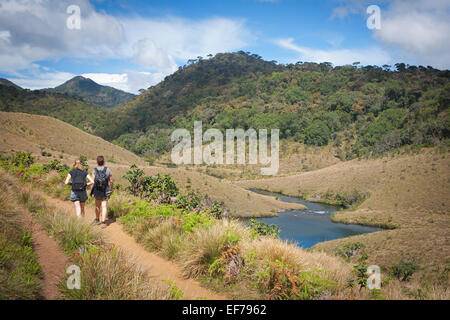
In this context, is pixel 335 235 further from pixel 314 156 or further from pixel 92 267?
pixel 314 156

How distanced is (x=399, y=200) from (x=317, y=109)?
74414mm

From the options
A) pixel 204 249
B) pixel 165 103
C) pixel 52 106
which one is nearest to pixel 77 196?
pixel 204 249

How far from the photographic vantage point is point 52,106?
126 metres

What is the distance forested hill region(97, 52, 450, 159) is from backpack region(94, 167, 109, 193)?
7534 cm

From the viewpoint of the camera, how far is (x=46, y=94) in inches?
5281

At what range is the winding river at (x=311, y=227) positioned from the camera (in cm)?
4065

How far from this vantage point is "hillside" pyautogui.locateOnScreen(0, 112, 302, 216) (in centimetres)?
4550

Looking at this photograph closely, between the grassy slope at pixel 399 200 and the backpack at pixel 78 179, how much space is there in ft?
77.5

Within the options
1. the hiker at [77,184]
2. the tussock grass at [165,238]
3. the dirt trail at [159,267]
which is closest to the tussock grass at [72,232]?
the dirt trail at [159,267]

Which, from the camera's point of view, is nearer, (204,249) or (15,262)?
(15,262)

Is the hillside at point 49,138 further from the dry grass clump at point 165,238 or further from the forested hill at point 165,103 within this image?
the forested hill at point 165,103

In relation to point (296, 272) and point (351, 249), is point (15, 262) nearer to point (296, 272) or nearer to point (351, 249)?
point (296, 272)
